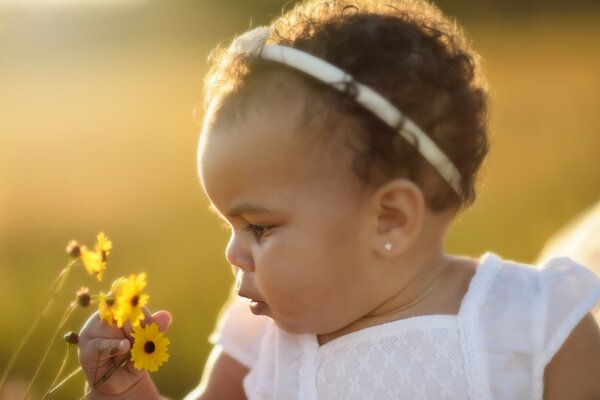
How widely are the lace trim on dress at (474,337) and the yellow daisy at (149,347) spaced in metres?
0.62

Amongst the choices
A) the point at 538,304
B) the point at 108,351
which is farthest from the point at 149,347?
the point at 538,304

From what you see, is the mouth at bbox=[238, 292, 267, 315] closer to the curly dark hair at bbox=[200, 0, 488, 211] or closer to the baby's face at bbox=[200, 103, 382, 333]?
the baby's face at bbox=[200, 103, 382, 333]

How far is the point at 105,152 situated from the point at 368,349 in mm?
5505

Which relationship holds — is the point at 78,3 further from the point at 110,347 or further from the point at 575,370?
the point at 575,370

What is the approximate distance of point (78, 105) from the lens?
9305mm

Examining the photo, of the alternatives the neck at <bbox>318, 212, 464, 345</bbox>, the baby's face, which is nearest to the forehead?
the baby's face

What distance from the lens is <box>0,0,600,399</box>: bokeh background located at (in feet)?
14.5

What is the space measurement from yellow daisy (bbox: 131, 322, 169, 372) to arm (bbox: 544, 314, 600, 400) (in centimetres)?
80

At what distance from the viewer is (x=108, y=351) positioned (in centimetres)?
223

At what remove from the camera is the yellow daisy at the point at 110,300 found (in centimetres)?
200

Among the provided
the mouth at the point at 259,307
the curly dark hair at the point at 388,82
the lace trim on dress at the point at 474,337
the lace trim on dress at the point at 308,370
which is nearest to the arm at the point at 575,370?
the lace trim on dress at the point at 474,337

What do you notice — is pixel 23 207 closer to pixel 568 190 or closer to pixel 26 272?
pixel 26 272

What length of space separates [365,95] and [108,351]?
742 millimetres

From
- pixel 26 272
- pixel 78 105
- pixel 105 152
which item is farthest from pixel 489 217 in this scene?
pixel 78 105
